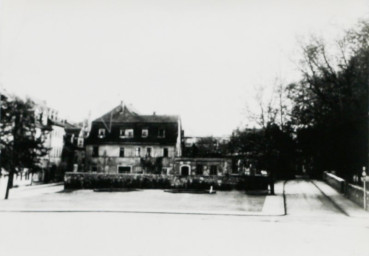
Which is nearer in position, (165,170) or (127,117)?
(127,117)

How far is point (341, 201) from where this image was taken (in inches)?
335

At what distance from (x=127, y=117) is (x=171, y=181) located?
2.10 m

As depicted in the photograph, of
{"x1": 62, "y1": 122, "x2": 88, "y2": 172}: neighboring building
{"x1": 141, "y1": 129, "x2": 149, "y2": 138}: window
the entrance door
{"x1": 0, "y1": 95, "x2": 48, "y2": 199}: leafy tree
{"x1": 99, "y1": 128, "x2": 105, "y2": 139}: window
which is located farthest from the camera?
the entrance door

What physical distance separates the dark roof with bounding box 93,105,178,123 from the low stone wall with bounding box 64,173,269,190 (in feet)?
3.95

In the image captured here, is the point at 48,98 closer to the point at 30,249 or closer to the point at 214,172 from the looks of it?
the point at 30,249

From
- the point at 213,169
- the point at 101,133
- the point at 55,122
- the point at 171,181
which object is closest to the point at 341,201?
the point at 213,169

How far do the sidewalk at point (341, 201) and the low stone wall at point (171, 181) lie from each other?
123 centimetres

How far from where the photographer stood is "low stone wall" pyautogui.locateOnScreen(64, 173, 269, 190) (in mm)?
8297

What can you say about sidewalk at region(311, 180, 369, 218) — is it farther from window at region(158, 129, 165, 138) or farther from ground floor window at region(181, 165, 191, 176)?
window at region(158, 129, 165, 138)

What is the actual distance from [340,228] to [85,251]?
4058 mm

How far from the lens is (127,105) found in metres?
7.54

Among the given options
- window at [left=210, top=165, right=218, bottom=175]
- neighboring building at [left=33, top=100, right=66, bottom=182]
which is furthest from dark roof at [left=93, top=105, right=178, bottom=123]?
window at [left=210, top=165, right=218, bottom=175]

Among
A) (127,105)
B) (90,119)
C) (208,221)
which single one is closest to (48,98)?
(90,119)

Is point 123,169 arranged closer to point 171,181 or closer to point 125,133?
point 125,133
